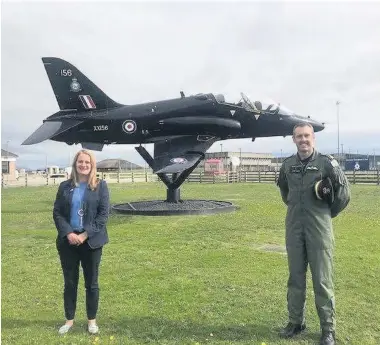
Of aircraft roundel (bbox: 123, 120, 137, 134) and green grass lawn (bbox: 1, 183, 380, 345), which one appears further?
aircraft roundel (bbox: 123, 120, 137, 134)

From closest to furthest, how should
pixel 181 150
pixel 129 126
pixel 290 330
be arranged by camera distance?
pixel 290 330 < pixel 181 150 < pixel 129 126

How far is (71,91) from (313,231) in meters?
12.5

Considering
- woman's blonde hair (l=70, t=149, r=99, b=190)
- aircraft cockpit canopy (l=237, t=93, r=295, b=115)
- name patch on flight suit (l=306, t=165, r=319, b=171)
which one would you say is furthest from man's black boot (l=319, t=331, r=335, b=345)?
aircraft cockpit canopy (l=237, t=93, r=295, b=115)

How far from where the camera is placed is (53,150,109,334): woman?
436 cm

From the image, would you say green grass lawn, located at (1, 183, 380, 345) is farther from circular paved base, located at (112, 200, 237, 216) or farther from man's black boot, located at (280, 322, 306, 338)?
circular paved base, located at (112, 200, 237, 216)

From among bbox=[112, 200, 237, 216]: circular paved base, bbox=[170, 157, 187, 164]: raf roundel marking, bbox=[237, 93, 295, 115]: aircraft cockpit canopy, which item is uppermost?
bbox=[237, 93, 295, 115]: aircraft cockpit canopy

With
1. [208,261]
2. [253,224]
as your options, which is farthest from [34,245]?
[253,224]

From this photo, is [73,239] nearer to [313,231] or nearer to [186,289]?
[186,289]

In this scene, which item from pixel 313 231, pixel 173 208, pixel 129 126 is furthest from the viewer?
pixel 129 126

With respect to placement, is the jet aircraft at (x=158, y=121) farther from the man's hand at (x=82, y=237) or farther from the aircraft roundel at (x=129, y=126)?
the man's hand at (x=82, y=237)

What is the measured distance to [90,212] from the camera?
14.4ft

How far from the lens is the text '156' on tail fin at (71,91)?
14.8 metres

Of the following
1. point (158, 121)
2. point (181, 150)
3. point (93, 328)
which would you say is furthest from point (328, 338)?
point (158, 121)

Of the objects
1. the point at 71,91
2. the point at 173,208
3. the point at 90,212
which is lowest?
the point at 173,208
